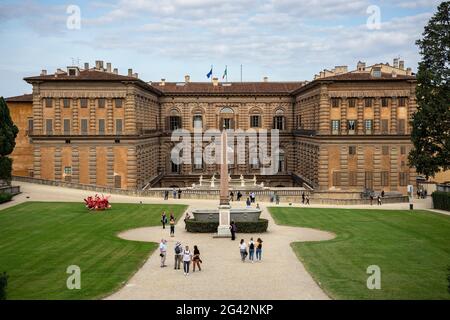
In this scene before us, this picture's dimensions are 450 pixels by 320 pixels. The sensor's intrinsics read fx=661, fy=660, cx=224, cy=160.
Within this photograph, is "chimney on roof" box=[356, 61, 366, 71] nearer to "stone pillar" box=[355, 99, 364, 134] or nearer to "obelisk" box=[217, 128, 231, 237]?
"stone pillar" box=[355, 99, 364, 134]

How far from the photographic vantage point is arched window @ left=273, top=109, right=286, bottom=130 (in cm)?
10638

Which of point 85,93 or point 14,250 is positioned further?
point 85,93

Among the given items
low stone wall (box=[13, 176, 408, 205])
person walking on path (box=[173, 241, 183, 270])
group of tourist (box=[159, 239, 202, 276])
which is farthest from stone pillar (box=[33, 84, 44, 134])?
person walking on path (box=[173, 241, 183, 270])

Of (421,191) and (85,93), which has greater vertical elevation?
(85,93)

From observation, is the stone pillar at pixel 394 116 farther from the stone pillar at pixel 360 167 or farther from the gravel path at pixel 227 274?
the gravel path at pixel 227 274

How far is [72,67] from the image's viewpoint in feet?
266

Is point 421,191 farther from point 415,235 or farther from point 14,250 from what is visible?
point 14,250

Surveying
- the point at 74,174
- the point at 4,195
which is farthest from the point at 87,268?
the point at 74,174

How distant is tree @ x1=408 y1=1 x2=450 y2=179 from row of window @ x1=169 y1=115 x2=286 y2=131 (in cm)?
4509

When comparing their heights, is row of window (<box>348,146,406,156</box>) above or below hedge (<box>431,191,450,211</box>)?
above

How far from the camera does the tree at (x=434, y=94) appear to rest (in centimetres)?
5975

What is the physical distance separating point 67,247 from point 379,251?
66.0 feet

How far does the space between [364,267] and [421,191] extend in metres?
45.4
